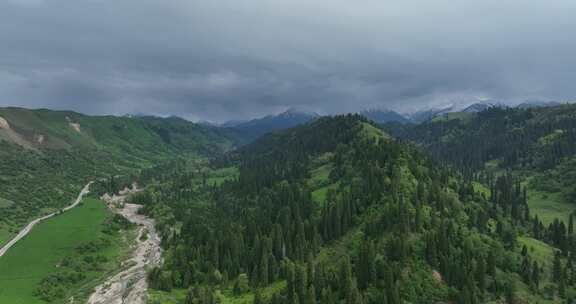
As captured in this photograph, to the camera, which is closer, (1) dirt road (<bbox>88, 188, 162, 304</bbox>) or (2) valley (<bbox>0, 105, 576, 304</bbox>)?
(2) valley (<bbox>0, 105, 576, 304</bbox>)

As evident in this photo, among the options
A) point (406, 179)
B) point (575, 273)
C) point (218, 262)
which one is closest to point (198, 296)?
point (218, 262)

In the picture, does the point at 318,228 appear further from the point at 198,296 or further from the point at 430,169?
the point at 430,169

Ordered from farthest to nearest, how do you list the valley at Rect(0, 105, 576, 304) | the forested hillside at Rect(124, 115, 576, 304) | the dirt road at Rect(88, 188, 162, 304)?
the dirt road at Rect(88, 188, 162, 304)
the valley at Rect(0, 105, 576, 304)
the forested hillside at Rect(124, 115, 576, 304)

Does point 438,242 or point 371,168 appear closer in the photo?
point 438,242

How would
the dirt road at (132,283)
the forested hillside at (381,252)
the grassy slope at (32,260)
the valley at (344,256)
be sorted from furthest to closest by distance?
the grassy slope at (32,260), the dirt road at (132,283), the valley at (344,256), the forested hillside at (381,252)

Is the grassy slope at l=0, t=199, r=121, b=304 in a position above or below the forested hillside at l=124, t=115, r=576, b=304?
below

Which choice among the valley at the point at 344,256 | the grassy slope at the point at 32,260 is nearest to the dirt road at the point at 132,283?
the valley at the point at 344,256

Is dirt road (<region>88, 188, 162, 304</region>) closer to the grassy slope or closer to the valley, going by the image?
the valley

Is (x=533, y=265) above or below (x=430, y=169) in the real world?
below

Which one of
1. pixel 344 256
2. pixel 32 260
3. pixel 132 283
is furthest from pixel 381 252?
pixel 32 260

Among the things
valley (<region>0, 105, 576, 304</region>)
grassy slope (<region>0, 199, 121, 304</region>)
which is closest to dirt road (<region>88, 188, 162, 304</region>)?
valley (<region>0, 105, 576, 304</region>)

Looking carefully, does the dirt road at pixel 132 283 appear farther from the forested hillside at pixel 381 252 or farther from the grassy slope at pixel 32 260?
the grassy slope at pixel 32 260
